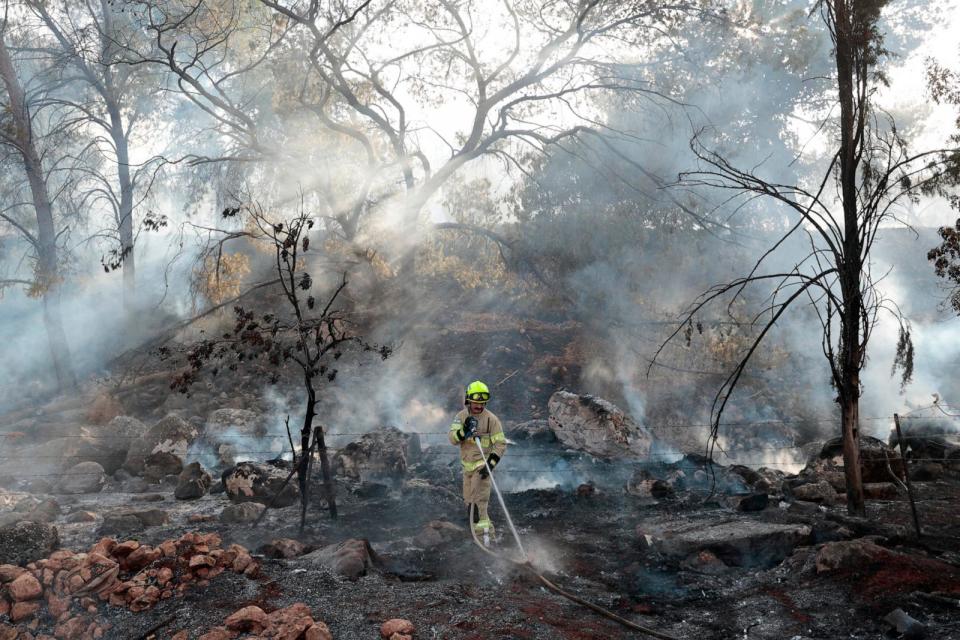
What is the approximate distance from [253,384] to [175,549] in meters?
11.9

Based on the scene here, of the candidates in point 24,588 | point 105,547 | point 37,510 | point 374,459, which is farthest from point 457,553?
point 37,510

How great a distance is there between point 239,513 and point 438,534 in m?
2.79

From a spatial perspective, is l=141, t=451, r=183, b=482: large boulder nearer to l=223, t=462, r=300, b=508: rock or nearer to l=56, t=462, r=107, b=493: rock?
l=56, t=462, r=107, b=493: rock

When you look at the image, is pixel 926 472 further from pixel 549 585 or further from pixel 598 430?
pixel 549 585

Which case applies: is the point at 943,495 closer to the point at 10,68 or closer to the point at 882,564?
the point at 882,564

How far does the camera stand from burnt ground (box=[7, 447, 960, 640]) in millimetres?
5118

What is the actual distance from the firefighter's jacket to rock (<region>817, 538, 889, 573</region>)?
3.41 m

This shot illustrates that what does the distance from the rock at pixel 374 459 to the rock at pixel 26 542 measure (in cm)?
474

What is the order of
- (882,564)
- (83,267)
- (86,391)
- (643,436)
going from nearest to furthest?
1. (882,564)
2. (643,436)
3. (86,391)
4. (83,267)

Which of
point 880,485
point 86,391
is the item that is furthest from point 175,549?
point 86,391

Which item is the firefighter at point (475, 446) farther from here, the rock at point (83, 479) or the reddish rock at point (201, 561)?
the rock at point (83, 479)

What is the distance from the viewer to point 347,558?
629cm

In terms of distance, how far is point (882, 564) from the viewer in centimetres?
558

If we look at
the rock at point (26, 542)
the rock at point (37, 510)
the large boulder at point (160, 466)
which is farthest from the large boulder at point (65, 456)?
the rock at point (26, 542)
